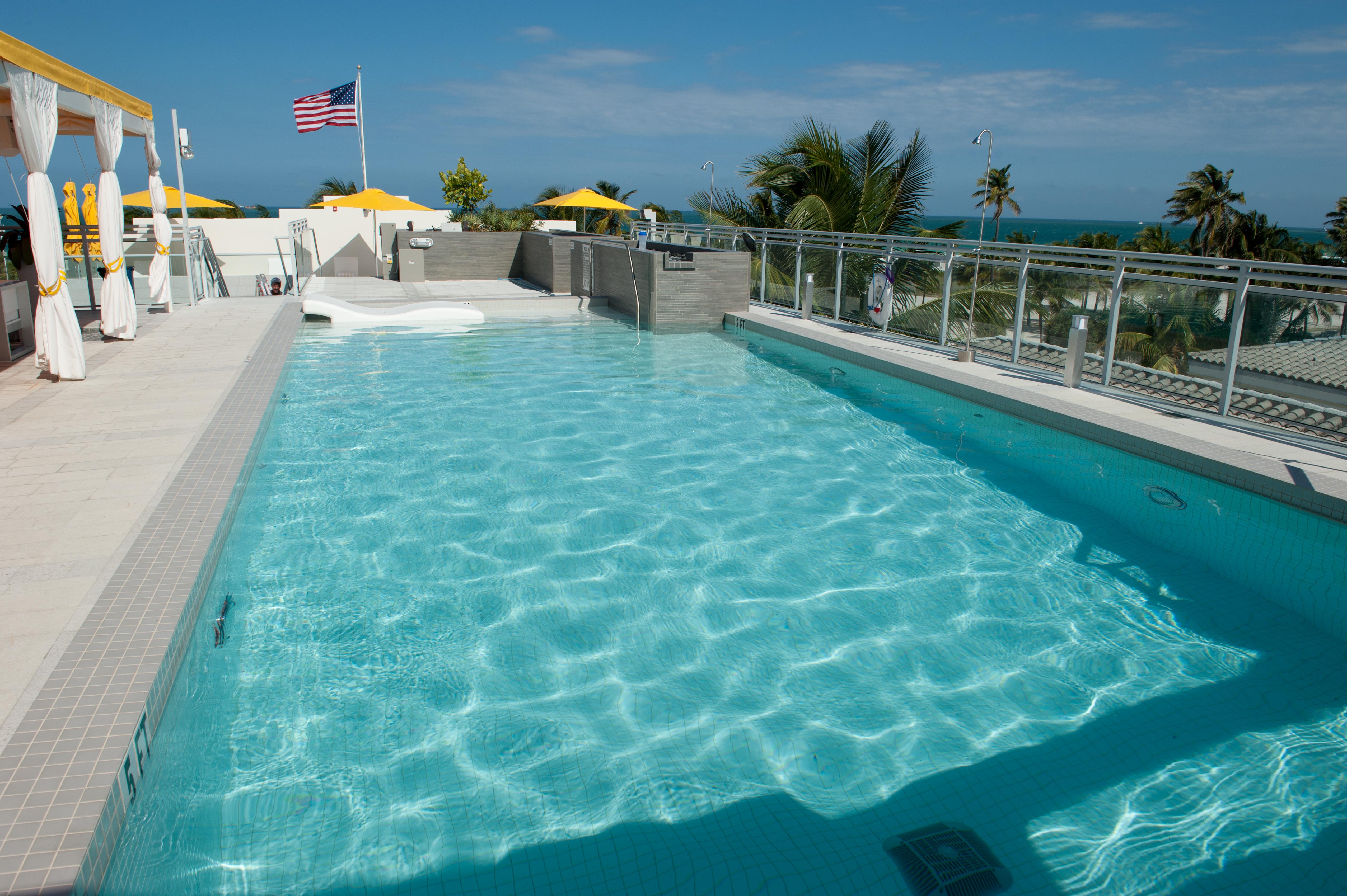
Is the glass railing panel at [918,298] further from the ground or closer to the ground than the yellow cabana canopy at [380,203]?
closer to the ground

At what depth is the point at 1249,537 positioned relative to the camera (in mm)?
4703

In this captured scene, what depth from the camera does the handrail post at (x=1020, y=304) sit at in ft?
25.9

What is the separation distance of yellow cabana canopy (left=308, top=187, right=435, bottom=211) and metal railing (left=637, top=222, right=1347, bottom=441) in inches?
417

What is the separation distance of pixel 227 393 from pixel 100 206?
13.1 feet

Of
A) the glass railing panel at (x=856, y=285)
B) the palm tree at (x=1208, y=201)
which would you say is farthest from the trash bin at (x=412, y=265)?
the palm tree at (x=1208, y=201)

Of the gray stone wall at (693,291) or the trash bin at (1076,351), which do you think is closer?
the trash bin at (1076,351)

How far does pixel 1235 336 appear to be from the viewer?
5.98m

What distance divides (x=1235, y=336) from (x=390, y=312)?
10974 mm

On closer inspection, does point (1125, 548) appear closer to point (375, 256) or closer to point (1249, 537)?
Answer: point (1249, 537)

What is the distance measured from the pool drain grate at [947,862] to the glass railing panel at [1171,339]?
17.0 feet

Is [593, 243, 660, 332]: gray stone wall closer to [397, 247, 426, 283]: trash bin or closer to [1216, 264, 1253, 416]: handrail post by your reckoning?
[397, 247, 426, 283]: trash bin

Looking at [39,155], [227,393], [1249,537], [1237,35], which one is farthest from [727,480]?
[1237,35]

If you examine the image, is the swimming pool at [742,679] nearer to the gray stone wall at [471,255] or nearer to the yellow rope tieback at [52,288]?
the yellow rope tieback at [52,288]

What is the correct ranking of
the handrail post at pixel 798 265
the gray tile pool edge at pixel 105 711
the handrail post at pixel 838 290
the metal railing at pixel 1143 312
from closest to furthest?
the gray tile pool edge at pixel 105 711 → the metal railing at pixel 1143 312 → the handrail post at pixel 838 290 → the handrail post at pixel 798 265
